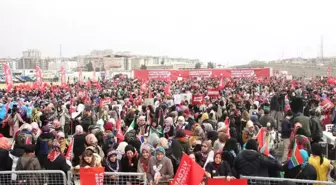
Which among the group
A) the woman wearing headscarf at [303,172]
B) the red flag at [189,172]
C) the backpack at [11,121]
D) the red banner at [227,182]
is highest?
the red flag at [189,172]

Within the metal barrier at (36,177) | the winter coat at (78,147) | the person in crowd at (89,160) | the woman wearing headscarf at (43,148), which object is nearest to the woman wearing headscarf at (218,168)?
the person in crowd at (89,160)

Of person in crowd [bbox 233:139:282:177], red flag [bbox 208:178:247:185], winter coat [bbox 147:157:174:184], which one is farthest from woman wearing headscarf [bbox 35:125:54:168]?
person in crowd [bbox 233:139:282:177]

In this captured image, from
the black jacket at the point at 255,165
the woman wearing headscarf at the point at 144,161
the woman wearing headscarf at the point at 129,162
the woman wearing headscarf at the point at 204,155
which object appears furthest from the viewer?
the woman wearing headscarf at the point at 204,155

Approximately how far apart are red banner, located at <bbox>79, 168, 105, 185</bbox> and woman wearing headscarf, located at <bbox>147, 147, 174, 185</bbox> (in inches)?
28.1

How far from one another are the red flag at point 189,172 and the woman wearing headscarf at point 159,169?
769 mm

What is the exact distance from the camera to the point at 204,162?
6250 millimetres

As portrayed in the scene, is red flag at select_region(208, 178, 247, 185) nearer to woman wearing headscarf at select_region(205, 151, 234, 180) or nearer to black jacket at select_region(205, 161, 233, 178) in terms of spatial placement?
woman wearing headscarf at select_region(205, 151, 234, 180)

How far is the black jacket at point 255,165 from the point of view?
534 centimetres

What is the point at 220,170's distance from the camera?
5461 millimetres

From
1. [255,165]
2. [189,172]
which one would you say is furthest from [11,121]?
[255,165]

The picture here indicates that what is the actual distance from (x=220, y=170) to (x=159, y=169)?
0.85 metres

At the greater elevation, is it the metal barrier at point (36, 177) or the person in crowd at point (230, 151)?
the person in crowd at point (230, 151)

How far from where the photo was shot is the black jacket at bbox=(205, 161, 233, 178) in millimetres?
5371

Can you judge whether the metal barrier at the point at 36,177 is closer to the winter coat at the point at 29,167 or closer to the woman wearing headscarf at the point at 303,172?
the winter coat at the point at 29,167
